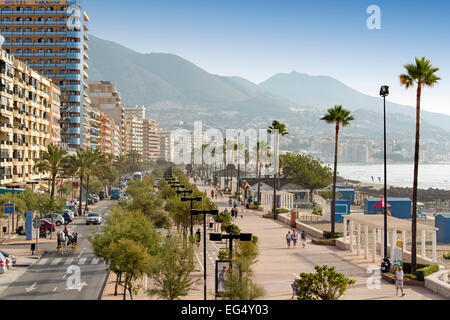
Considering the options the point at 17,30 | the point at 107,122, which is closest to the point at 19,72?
the point at 17,30

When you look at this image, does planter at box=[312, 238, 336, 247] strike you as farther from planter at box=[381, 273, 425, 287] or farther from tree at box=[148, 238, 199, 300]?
tree at box=[148, 238, 199, 300]

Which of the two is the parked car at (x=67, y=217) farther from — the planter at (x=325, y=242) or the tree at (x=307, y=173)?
the tree at (x=307, y=173)

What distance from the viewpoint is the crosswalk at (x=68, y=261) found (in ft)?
115

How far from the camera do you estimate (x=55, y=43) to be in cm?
11712

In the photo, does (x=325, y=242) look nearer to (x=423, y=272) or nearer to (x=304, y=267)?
(x=304, y=267)

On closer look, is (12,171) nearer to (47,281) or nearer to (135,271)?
(47,281)

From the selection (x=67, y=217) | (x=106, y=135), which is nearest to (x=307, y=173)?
(x=67, y=217)

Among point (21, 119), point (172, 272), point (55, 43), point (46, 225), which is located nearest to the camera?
point (172, 272)

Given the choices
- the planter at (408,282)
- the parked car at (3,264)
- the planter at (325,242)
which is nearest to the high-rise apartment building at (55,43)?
the planter at (325,242)

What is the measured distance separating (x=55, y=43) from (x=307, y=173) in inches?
2607

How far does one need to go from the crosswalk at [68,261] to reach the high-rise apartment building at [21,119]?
3698cm

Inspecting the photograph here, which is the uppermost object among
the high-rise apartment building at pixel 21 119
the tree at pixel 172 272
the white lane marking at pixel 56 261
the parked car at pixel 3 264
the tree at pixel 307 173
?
the high-rise apartment building at pixel 21 119
